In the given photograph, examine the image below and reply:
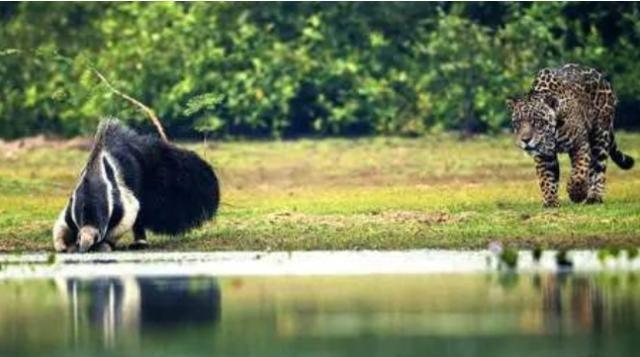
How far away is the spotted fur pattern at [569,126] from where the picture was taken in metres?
25.6

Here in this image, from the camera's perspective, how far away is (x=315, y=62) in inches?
1582

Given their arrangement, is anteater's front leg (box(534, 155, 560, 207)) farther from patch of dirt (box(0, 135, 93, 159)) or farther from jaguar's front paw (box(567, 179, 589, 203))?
patch of dirt (box(0, 135, 93, 159))

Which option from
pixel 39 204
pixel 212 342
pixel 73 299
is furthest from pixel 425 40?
pixel 212 342

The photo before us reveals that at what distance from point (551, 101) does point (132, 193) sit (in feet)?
16.5

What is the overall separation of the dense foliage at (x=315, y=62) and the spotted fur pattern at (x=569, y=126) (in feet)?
35.8

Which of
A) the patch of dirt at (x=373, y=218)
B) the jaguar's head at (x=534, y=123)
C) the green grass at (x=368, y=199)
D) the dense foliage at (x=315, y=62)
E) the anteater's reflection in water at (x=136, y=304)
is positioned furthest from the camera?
the dense foliage at (x=315, y=62)

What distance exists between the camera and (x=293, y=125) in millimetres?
41281

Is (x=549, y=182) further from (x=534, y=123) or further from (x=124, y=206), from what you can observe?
(x=124, y=206)

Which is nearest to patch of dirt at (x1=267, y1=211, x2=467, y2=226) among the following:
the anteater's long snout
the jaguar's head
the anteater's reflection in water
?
the jaguar's head

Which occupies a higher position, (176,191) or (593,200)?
(176,191)

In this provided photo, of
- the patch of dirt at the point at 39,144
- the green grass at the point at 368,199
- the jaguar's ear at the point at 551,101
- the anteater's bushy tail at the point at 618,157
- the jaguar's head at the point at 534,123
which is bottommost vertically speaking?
the green grass at the point at 368,199

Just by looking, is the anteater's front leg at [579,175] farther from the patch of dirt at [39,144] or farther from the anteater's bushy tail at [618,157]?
the patch of dirt at [39,144]

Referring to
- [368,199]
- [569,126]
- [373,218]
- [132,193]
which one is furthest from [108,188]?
[368,199]

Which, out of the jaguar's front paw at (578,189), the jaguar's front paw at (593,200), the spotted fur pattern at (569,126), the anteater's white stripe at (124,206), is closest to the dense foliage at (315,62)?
the spotted fur pattern at (569,126)
